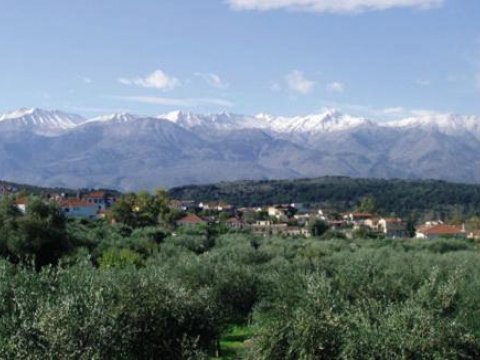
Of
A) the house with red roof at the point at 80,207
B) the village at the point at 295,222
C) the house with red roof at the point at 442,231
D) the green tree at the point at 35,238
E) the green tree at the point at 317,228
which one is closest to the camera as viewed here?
the green tree at the point at 35,238

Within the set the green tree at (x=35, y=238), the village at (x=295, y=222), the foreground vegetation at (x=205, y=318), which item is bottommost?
the village at (x=295, y=222)

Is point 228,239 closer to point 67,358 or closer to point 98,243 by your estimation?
point 98,243

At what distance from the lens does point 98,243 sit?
2306 inches

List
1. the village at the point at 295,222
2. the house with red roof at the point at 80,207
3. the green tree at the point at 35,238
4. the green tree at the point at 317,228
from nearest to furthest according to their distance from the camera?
the green tree at the point at 35,238
the green tree at the point at 317,228
the village at the point at 295,222
the house with red roof at the point at 80,207

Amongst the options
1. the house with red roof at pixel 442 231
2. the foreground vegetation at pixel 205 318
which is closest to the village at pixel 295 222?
the house with red roof at pixel 442 231

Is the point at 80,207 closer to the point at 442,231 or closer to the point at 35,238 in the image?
the point at 442,231

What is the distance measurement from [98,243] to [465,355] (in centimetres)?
4482

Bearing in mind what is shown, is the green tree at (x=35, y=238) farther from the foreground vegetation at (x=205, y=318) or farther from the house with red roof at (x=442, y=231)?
the house with red roof at (x=442, y=231)

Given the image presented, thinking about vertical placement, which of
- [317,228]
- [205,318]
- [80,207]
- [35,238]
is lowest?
[80,207]

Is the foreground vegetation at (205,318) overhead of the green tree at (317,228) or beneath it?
overhead

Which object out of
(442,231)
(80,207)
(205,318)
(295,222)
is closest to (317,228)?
(442,231)

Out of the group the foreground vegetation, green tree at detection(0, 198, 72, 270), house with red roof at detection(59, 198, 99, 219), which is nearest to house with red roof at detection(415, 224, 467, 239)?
house with red roof at detection(59, 198, 99, 219)

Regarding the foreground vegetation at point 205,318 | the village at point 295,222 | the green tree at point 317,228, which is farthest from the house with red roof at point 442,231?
the foreground vegetation at point 205,318

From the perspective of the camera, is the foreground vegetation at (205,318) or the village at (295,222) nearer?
the foreground vegetation at (205,318)
